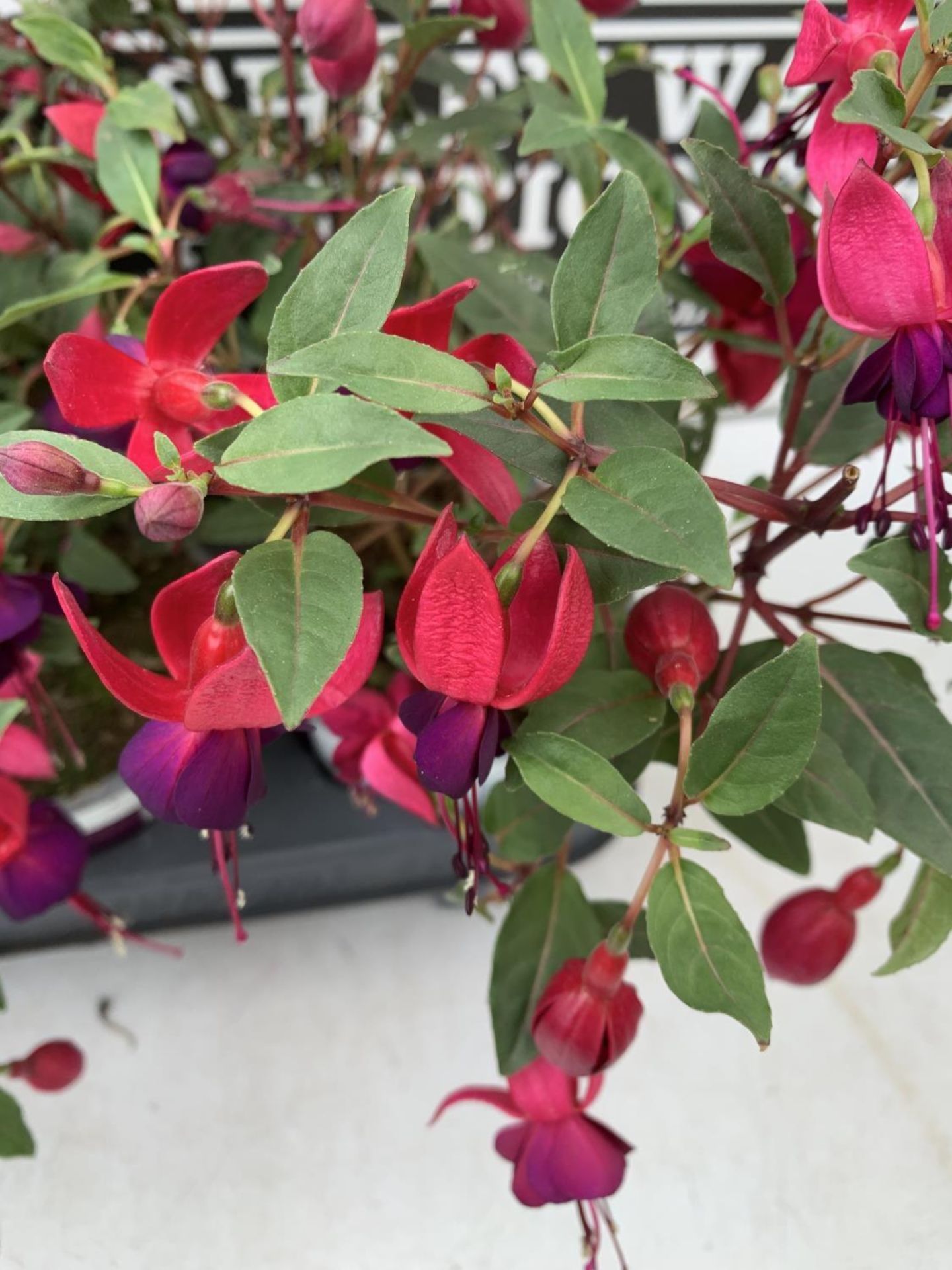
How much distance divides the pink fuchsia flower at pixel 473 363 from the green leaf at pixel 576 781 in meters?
0.08

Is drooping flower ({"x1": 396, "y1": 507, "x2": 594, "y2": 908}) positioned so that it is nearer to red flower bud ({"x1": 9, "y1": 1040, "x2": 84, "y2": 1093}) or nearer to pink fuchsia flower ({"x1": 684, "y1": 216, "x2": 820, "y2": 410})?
pink fuchsia flower ({"x1": 684, "y1": 216, "x2": 820, "y2": 410})

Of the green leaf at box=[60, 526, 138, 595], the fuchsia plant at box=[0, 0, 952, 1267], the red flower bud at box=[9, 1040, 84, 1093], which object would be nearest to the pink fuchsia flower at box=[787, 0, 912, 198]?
the fuchsia plant at box=[0, 0, 952, 1267]

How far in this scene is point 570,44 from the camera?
43 centimetres

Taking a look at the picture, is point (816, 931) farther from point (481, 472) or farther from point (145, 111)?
point (145, 111)

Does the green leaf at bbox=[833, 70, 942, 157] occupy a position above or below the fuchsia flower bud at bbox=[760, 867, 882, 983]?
above

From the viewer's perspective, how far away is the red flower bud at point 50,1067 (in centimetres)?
53

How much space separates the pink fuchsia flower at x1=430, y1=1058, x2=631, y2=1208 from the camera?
1.32ft

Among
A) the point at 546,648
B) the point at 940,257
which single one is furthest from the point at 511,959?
the point at 940,257

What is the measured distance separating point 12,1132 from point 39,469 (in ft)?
1.14

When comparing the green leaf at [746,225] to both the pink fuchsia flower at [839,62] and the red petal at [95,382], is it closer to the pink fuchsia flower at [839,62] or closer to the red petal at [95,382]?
the pink fuchsia flower at [839,62]

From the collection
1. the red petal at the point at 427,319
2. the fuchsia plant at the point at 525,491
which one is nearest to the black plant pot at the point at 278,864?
the fuchsia plant at the point at 525,491

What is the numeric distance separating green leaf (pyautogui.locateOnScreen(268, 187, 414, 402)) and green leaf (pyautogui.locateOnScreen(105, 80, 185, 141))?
20 cm

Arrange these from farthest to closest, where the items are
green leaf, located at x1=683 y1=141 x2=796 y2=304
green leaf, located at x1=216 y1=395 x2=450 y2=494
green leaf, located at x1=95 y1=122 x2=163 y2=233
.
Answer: green leaf, located at x1=95 y1=122 x2=163 y2=233
green leaf, located at x1=683 y1=141 x2=796 y2=304
green leaf, located at x1=216 y1=395 x2=450 y2=494

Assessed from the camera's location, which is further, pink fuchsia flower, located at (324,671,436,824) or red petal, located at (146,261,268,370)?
pink fuchsia flower, located at (324,671,436,824)
